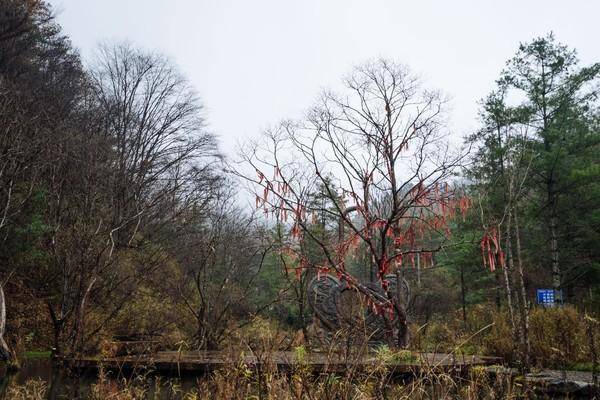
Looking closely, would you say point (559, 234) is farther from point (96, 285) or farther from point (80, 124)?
point (80, 124)

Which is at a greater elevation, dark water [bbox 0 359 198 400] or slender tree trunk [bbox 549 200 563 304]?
slender tree trunk [bbox 549 200 563 304]

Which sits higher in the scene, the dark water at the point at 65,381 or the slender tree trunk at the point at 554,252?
the slender tree trunk at the point at 554,252

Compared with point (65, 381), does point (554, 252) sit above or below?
above

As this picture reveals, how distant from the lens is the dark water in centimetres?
739

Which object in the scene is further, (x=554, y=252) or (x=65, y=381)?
(x=554, y=252)

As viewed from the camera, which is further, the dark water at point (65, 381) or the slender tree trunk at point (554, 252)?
the slender tree trunk at point (554, 252)

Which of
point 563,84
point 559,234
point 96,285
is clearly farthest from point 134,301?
point 563,84

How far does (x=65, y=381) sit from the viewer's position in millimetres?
8797

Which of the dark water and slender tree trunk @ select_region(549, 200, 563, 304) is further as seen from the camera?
slender tree trunk @ select_region(549, 200, 563, 304)

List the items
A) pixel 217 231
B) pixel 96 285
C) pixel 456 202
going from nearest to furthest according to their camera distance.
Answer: pixel 456 202 → pixel 96 285 → pixel 217 231

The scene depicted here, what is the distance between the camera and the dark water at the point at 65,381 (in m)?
7.39

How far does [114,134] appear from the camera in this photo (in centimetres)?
1966

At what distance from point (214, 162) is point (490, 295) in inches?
499

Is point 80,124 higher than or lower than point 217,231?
higher
